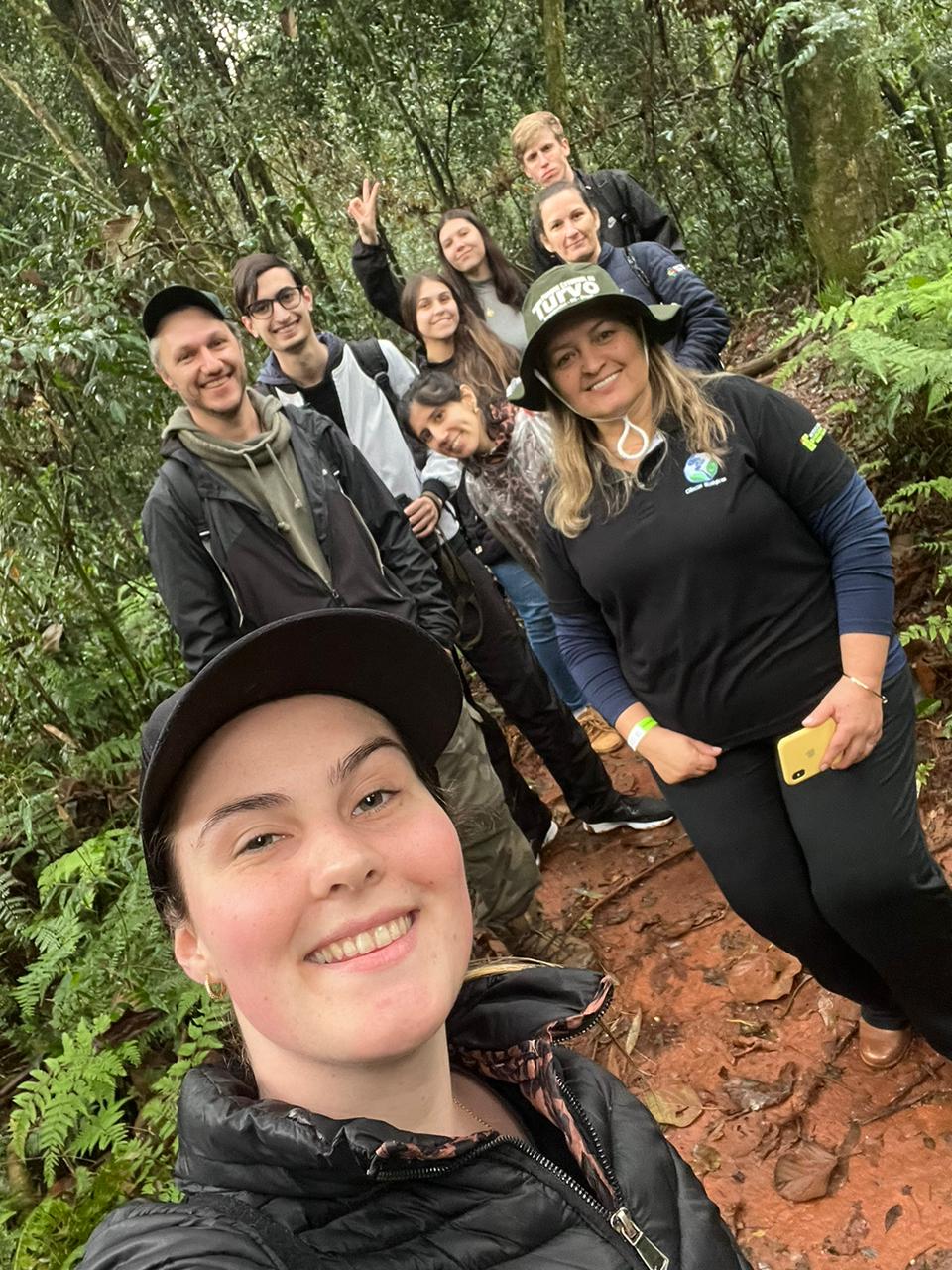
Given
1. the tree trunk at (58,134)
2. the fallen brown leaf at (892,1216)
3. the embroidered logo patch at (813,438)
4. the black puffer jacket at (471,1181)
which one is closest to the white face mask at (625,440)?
the embroidered logo patch at (813,438)

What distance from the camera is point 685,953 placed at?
4109 millimetres

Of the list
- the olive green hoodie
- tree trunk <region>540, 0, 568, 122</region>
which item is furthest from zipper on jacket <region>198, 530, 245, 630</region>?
tree trunk <region>540, 0, 568, 122</region>

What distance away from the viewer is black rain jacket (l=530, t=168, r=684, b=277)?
18.5 ft

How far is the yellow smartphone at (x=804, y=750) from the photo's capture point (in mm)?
2689

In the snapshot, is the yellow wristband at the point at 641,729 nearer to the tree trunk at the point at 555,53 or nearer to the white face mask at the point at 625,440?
the white face mask at the point at 625,440

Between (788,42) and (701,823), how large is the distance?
258 inches

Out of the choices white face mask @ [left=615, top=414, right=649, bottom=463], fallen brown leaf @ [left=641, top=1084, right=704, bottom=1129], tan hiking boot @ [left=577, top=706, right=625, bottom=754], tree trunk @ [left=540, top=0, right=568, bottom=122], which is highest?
tree trunk @ [left=540, top=0, right=568, bottom=122]

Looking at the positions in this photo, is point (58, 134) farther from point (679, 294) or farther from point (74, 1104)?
point (74, 1104)

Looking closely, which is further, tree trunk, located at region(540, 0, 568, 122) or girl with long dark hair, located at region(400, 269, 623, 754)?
tree trunk, located at region(540, 0, 568, 122)

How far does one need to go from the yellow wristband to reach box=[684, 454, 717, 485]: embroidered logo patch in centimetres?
77

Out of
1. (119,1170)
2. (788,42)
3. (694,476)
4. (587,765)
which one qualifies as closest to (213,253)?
(788,42)

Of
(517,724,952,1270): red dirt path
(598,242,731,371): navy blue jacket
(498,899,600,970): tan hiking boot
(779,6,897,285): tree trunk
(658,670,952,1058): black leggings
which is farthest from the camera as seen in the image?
(779,6,897,285): tree trunk

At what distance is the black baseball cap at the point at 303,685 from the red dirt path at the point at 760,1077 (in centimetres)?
216

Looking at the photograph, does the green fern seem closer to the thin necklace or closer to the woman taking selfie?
the thin necklace
